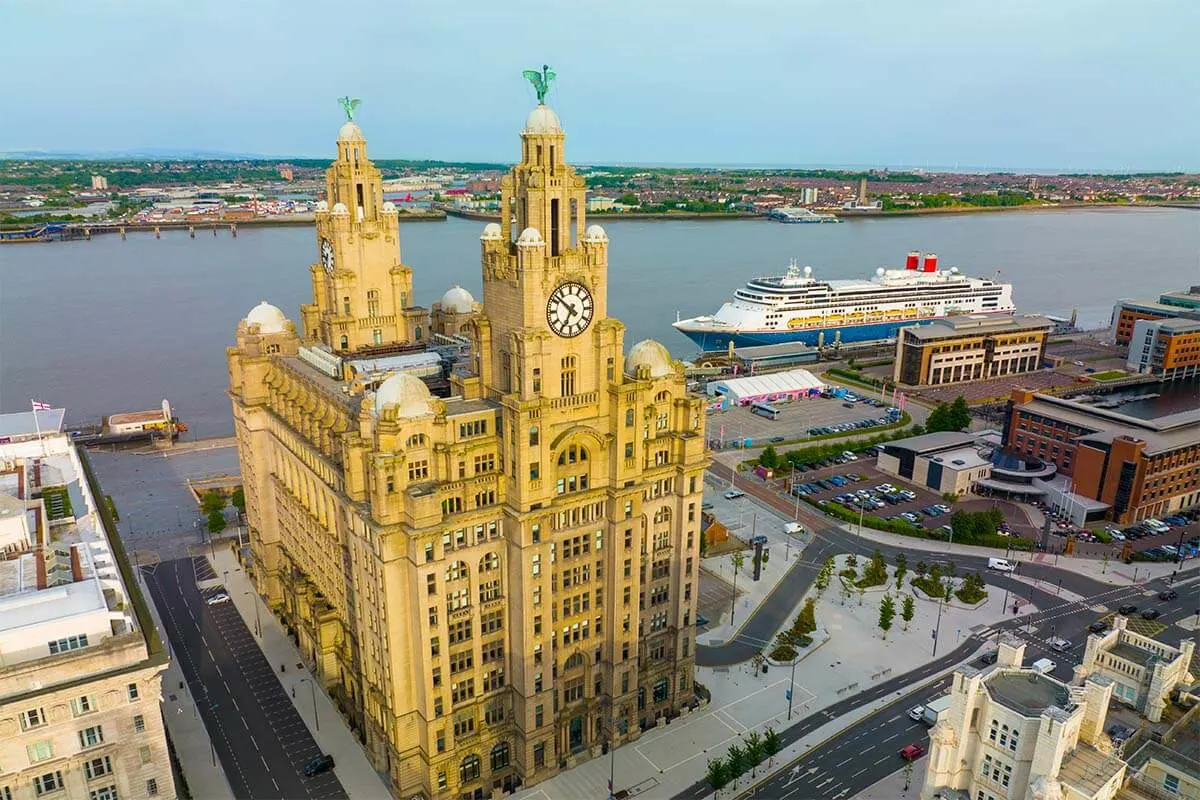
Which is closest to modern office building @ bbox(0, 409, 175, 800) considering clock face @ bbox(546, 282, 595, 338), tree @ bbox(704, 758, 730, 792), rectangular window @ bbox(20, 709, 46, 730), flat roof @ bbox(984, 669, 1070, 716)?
rectangular window @ bbox(20, 709, 46, 730)

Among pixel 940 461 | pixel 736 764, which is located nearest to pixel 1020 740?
pixel 736 764

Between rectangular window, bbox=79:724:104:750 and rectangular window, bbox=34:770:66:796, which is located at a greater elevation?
rectangular window, bbox=79:724:104:750

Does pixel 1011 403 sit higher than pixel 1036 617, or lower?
higher

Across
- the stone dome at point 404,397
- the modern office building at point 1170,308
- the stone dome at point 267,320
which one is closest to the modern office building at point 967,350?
the modern office building at point 1170,308

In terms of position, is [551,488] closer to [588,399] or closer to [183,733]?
[588,399]

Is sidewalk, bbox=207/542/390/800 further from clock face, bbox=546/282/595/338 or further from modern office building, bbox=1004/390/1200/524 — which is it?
modern office building, bbox=1004/390/1200/524

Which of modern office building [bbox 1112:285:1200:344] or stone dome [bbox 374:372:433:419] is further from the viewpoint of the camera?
modern office building [bbox 1112:285:1200:344]

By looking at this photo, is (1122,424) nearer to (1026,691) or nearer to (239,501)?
(1026,691)

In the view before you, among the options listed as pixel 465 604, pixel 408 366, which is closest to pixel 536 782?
pixel 465 604

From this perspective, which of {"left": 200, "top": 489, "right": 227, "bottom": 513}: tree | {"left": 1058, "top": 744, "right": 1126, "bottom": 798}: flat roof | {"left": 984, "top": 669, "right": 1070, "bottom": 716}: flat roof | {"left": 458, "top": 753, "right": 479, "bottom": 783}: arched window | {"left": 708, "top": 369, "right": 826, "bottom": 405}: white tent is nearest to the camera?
{"left": 1058, "top": 744, "right": 1126, "bottom": 798}: flat roof
